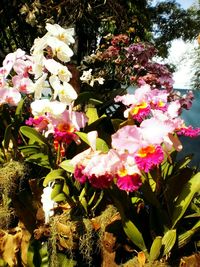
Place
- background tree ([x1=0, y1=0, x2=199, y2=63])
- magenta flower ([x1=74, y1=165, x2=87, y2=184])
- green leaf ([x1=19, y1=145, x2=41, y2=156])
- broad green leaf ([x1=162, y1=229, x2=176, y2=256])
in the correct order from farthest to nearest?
background tree ([x1=0, y1=0, x2=199, y2=63]), green leaf ([x1=19, y1=145, x2=41, y2=156]), broad green leaf ([x1=162, y1=229, x2=176, y2=256]), magenta flower ([x1=74, y1=165, x2=87, y2=184])

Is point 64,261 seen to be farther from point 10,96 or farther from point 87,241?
point 10,96

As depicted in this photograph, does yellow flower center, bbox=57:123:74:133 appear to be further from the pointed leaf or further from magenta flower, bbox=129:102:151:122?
the pointed leaf

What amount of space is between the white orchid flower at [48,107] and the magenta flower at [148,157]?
0.45 metres


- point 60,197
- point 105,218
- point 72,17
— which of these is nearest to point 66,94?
point 60,197

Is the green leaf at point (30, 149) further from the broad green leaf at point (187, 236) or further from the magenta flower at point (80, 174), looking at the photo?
the broad green leaf at point (187, 236)

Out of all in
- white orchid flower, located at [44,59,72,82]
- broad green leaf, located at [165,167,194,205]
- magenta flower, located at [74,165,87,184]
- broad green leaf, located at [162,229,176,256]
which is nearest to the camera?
magenta flower, located at [74,165,87,184]

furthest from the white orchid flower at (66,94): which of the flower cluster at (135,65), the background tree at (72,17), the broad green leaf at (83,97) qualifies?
the background tree at (72,17)

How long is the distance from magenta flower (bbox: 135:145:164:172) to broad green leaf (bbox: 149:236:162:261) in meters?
0.34

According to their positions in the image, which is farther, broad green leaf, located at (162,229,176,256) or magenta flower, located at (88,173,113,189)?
broad green leaf, located at (162,229,176,256)

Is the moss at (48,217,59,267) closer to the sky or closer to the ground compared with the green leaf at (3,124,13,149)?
closer to the ground

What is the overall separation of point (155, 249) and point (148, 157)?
0.42m

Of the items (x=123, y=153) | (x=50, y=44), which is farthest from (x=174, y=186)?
(x=50, y=44)

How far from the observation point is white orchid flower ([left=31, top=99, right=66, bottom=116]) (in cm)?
175

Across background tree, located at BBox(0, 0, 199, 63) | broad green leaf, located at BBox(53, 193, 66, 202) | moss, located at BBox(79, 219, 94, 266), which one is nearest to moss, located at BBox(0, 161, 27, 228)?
broad green leaf, located at BBox(53, 193, 66, 202)
